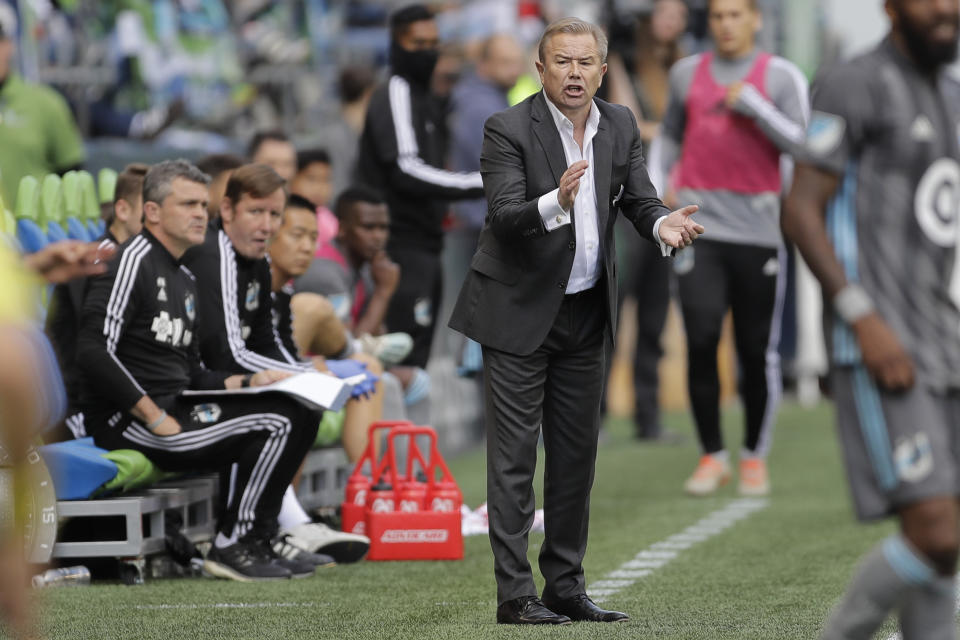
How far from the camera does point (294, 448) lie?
7.24 m

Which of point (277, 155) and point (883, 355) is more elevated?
point (277, 155)

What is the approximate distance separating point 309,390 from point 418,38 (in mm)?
3387

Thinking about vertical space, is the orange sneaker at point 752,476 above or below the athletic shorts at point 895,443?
below

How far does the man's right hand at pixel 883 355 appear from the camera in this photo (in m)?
4.20

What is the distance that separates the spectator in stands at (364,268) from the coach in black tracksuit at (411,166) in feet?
0.86

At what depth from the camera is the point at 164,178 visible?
286 inches

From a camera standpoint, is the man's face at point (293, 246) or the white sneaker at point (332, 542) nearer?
the white sneaker at point (332, 542)

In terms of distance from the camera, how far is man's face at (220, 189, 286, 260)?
7.61 m

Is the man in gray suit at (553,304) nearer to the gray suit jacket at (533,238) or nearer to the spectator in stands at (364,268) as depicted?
the gray suit jacket at (533,238)

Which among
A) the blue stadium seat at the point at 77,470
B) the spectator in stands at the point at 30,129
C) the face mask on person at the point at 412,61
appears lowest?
the blue stadium seat at the point at 77,470

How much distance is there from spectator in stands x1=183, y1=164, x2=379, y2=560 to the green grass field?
69cm

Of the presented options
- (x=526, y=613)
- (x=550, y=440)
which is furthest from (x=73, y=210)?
(x=526, y=613)


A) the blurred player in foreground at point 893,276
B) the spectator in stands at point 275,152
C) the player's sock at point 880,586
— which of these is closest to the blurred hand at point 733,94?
the spectator in stands at point 275,152

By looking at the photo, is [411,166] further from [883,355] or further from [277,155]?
[883,355]
